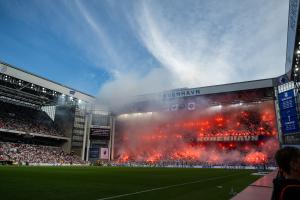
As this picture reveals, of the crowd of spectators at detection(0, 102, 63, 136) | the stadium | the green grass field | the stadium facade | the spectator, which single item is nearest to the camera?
the spectator

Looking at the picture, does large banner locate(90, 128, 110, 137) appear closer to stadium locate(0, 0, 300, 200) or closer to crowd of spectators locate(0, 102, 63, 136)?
stadium locate(0, 0, 300, 200)

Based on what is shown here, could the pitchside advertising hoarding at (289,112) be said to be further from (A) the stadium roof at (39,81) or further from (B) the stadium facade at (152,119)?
(A) the stadium roof at (39,81)

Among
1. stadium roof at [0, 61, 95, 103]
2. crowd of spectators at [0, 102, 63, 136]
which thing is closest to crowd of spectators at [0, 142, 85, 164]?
A: crowd of spectators at [0, 102, 63, 136]

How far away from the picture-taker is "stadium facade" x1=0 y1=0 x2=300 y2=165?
58625mm

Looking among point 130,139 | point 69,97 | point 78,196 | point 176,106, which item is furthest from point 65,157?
point 78,196

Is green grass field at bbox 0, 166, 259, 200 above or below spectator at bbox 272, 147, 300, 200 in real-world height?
below

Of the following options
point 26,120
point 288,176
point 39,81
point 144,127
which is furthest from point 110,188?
point 144,127

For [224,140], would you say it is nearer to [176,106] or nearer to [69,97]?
[176,106]

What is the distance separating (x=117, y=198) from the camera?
11102 mm

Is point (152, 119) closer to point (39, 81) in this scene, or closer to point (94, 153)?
point (94, 153)

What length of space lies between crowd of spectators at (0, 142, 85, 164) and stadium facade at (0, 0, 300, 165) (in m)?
3.23

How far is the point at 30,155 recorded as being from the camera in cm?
5353

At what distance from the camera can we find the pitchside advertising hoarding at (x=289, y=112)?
38041mm

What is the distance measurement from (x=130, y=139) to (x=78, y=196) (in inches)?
2763
